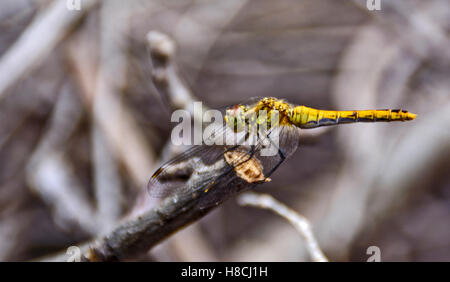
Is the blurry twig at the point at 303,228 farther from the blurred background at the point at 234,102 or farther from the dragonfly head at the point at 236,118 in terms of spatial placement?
the blurred background at the point at 234,102

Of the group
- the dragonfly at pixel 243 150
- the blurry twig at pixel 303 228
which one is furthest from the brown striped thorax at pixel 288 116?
the blurry twig at pixel 303 228

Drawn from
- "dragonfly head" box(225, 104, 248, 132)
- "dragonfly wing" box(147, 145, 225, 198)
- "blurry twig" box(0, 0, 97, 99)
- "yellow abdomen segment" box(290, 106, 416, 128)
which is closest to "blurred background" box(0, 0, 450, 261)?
"blurry twig" box(0, 0, 97, 99)

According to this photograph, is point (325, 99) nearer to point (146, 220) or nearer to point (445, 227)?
point (445, 227)

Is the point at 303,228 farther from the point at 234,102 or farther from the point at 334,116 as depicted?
the point at 234,102

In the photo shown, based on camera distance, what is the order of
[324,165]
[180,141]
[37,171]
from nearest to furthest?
[180,141]
[37,171]
[324,165]
